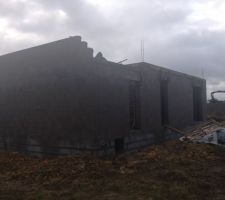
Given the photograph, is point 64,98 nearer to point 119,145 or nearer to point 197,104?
point 119,145

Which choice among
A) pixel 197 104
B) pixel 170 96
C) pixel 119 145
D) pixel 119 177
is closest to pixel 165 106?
pixel 170 96

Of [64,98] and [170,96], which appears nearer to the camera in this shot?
[64,98]

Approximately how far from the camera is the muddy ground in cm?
759

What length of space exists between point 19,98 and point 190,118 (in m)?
9.83

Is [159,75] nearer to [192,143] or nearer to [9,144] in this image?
[192,143]

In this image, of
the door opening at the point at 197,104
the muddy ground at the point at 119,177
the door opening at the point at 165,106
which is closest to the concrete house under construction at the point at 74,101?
the door opening at the point at 165,106

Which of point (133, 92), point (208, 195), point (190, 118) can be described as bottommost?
point (208, 195)

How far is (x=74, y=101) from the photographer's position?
1154 centimetres

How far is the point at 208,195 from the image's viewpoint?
753 centimetres

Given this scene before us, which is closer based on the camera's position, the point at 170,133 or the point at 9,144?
the point at 9,144

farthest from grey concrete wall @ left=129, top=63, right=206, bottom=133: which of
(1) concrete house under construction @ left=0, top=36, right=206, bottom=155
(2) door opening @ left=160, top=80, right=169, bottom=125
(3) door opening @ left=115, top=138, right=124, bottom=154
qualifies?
(3) door opening @ left=115, top=138, right=124, bottom=154

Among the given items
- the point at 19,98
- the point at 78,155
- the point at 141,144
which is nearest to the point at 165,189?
the point at 78,155

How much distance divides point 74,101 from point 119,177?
11.8 feet

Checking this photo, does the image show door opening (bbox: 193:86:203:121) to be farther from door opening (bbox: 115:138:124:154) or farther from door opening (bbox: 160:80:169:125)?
door opening (bbox: 115:138:124:154)
